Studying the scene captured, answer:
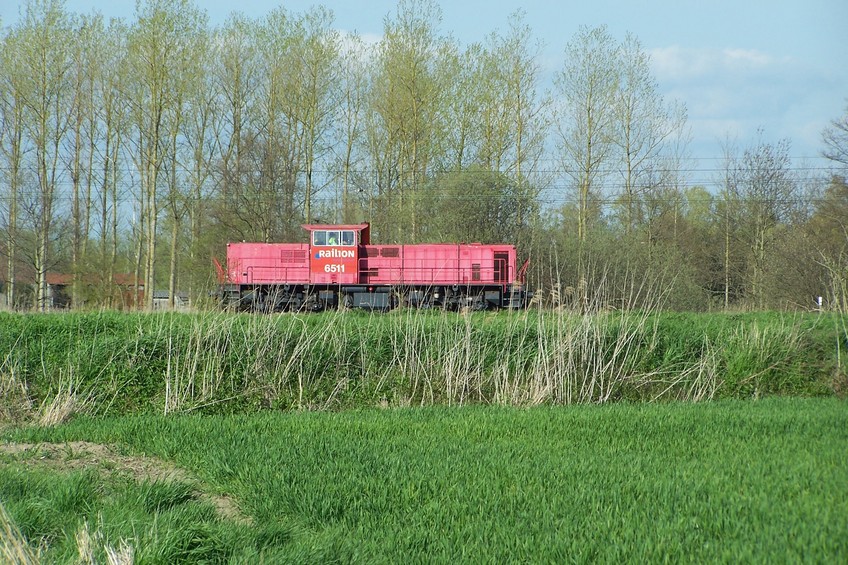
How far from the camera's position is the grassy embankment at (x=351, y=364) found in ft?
36.8

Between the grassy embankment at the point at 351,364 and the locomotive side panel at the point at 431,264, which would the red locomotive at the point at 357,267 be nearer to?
the locomotive side panel at the point at 431,264

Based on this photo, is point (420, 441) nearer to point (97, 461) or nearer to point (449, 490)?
point (449, 490)

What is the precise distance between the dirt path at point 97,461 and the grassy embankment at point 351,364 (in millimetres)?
2575

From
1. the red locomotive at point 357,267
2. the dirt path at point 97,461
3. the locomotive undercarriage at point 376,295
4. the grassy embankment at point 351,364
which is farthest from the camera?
the red locomotive at point 357,267

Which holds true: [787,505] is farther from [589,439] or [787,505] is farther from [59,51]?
[59,51]

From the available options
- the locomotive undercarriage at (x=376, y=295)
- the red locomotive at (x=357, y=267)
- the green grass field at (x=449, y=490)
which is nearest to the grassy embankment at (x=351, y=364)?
the green grass field at (x=449, y=490)

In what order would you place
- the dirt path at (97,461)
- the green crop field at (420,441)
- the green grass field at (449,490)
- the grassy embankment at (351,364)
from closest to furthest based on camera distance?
the green grass field at (449,490) → the green crop field at (420,441) → the dirt path at (97,461) → the grassy embankment at (351,364)

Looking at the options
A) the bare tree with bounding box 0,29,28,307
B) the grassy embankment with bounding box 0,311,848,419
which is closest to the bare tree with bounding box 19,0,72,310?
the bare tree with bounding box 0,29,28,307

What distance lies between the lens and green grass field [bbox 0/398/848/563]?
436 centimetres

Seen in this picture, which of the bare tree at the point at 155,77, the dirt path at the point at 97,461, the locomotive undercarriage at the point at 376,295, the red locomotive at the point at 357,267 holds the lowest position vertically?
the dirt path at the point at 97,461

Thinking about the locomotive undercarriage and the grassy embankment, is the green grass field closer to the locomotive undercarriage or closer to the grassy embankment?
the grassy embankment

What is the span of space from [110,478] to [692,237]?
117ft

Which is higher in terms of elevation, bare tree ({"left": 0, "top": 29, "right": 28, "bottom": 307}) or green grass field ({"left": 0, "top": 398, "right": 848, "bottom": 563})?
bare tree ({"left": 0, "top": 29, "right": 28, "bottom": 307})

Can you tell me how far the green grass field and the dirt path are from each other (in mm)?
35
